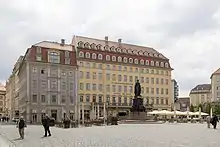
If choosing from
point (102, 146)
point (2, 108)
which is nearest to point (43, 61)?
point (102, 146)

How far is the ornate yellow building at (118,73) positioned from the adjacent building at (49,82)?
3039mm

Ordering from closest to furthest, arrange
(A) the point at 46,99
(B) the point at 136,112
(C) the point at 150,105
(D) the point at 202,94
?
(B) the point at 136,112, (A) the point at 46,99, (C) the point at 150,105, (D) the point at 202,94

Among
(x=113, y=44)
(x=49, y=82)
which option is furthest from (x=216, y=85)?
(x=49, y=82)

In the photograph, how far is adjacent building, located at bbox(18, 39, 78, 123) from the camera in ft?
283

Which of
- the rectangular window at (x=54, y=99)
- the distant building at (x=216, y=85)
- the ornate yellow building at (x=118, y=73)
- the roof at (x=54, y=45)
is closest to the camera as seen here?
the rectangular window at (x=54, y=99)

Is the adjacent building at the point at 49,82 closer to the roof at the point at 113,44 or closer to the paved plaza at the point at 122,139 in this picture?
the roof at the point at 113,44

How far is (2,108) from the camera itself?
17788cm

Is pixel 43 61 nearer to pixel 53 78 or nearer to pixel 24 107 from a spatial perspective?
pixel 53 78

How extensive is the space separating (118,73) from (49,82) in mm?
18955

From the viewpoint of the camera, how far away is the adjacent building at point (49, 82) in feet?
283

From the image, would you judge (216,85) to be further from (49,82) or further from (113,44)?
(49,82)

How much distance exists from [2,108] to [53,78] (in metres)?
95.0

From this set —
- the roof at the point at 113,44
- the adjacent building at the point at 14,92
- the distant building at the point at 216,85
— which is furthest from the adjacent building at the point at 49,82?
the distant building at the point at 216,85

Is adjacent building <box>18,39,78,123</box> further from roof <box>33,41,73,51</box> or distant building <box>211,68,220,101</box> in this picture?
distant building <box>211,68,220,101</box>
